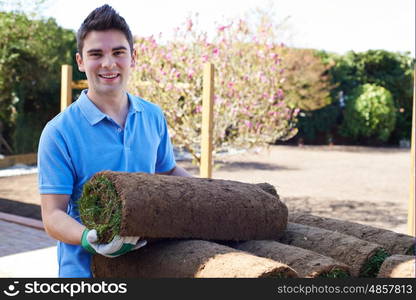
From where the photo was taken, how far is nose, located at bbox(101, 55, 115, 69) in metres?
1.68

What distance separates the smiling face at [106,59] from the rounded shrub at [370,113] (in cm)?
2096

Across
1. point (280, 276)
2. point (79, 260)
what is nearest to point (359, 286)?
point (280, 276)

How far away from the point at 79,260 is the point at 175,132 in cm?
600

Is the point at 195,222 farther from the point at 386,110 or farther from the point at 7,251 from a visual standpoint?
the point at 386,110

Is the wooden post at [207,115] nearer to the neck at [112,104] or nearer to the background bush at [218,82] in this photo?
the background bush at [218,82]

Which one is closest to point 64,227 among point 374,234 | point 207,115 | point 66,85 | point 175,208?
point 175,208

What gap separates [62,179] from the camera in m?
1.66

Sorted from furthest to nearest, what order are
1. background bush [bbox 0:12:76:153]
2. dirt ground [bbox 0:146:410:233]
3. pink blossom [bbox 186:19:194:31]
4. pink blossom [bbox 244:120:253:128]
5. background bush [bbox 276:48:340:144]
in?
background bush [bbox 276:48:340:144], background bush [bbox 0:12:76:153], dirt ground [bbox 0:146:410:233], pink blossom [bbox 186:19:194:31], pink blossom [bbox 244:120:253:128]

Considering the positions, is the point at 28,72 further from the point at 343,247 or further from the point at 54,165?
the point at 343,247

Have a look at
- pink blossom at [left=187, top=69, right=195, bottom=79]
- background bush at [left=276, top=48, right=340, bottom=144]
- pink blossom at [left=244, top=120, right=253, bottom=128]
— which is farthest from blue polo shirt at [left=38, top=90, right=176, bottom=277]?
background bush at [left=276, top=48, right=340, bottom=144]

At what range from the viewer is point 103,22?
167 cm

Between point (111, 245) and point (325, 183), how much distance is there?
33.1 feet

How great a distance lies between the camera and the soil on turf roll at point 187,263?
141cm

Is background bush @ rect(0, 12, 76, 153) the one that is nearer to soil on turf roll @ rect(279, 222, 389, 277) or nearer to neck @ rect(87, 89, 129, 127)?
neck @ rect(87, 89, 129, 127)
